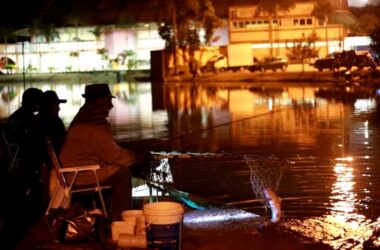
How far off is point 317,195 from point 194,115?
12.0 metres

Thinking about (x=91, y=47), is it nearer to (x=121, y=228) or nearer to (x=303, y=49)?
(x=303, y=49)

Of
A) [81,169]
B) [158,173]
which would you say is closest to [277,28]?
[158,173]

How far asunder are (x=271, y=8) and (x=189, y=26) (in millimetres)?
10803

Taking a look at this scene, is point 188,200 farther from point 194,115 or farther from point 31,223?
point 194,115

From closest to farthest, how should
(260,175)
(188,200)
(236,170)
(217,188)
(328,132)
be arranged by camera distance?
(260,175), (188,200), (217,188), (236,170), (328,132)

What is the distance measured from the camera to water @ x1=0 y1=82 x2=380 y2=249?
23.8 feet

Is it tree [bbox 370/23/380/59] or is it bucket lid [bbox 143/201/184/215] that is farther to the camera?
tree [bbox 370/23/380/59]

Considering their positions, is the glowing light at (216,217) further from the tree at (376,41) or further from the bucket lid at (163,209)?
the tree at (376,41)

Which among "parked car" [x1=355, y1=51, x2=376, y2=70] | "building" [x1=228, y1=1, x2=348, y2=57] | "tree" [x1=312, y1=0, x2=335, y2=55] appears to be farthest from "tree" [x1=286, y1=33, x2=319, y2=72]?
"parked car" [x1=355, y1=51, x2=376, y2=70]

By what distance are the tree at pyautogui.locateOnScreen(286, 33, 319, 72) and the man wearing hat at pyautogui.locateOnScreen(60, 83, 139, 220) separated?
49611mm

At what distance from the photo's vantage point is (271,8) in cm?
5978

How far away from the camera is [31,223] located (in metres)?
6.82

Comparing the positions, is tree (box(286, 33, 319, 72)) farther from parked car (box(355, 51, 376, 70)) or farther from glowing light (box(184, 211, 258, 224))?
glowing light (box(184, 211, 258, 224))

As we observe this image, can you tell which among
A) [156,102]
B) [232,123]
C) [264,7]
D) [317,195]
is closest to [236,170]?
[317,195]
